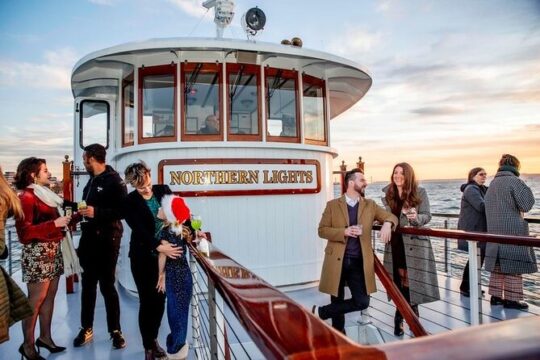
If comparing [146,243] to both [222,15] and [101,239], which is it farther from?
[222,15]

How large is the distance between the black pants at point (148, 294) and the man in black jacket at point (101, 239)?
25.2 inches

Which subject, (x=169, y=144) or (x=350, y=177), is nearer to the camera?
(x=350, y=177)

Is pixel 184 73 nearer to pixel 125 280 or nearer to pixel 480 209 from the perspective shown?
pixel 125 280

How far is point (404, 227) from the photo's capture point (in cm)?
371

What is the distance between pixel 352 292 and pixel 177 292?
5.13ft

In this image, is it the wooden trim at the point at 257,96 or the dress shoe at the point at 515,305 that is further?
the wooden trim at the point at 257,96

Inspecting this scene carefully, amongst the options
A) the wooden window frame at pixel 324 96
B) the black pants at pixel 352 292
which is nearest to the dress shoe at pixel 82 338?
the black pants at pixel 352 292

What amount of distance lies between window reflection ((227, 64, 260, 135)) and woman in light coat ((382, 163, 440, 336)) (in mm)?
2247

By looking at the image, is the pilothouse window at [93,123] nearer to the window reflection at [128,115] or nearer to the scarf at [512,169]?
the window reflection at [128,115]

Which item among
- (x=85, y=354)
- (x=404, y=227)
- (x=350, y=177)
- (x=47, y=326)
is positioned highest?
(x=350, y=177)

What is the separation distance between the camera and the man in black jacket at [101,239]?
3625 mm

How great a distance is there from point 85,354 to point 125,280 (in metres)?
2.03

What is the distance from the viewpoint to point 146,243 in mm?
3043

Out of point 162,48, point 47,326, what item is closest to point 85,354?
point 47,326
